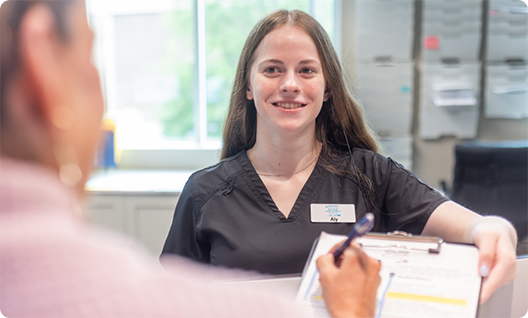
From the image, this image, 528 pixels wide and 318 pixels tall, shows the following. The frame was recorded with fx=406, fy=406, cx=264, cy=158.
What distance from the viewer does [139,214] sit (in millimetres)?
2459

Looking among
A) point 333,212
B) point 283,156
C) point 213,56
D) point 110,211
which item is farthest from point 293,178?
point 213,56

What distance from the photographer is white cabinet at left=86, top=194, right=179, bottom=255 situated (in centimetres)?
243

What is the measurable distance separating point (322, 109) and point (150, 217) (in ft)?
4.77

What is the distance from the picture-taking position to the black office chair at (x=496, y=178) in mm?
2055

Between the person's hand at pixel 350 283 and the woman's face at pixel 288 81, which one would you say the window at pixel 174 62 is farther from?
the person's hand at pixel 350 283

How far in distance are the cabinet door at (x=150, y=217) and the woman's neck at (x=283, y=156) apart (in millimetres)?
1186

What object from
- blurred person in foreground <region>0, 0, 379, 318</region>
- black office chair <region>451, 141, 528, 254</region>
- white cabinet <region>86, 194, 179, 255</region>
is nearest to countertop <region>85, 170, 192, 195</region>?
white cabinet <region>86, 194, 179, 255</region>

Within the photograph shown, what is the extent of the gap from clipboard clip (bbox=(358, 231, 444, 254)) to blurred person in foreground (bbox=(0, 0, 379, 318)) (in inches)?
19.2

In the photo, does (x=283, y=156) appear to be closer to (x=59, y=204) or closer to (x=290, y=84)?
(x=290, y=84)

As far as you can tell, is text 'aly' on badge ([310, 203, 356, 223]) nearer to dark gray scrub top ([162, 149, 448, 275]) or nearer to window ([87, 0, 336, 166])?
dark gray scrub top ([162, 149, 448, 275])

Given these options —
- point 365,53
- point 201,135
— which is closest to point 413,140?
point 365,53

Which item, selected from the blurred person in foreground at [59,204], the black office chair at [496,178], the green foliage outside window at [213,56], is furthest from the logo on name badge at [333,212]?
A: the green foliage outside window at [213,56]

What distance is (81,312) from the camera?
0.25 metres

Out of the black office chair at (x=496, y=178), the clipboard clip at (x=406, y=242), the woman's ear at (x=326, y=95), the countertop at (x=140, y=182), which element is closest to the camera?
the clipboard clip at (x=406, y=242)
